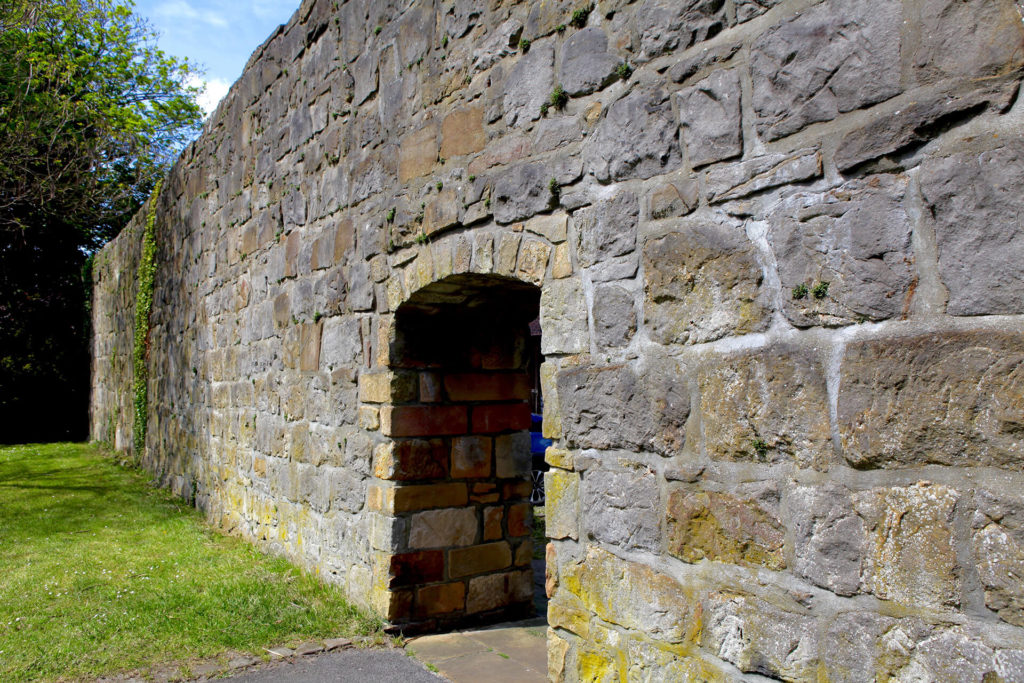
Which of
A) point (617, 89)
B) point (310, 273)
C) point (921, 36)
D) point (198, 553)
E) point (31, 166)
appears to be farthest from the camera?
point (31, 166)

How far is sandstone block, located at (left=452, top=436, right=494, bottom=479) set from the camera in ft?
15.1

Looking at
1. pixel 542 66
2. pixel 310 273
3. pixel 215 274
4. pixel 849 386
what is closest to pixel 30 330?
pixel 215 274

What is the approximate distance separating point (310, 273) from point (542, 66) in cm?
265

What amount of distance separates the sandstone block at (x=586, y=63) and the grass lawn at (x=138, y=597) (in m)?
3.03

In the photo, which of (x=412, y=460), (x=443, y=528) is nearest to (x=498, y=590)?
(x=443, y=528)

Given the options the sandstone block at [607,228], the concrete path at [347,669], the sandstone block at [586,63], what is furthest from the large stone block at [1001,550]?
the concrete path at [347,669]

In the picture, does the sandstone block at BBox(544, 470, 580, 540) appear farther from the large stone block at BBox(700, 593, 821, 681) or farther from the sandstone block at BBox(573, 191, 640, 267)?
the sandstone block at BBox(573, 191, 640, 267)

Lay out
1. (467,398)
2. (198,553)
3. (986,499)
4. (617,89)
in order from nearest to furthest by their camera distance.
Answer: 1. (986,499)
2. (617,89)
3. (467,398)
4. (198,553)

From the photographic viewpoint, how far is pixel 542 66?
3.33 m

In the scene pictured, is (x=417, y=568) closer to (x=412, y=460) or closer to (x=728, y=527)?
(x=412, y=460)

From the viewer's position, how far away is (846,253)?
7.16ft

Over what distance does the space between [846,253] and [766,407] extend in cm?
51

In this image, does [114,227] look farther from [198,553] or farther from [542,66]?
[542,66]

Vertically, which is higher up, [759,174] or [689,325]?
[759,174]
